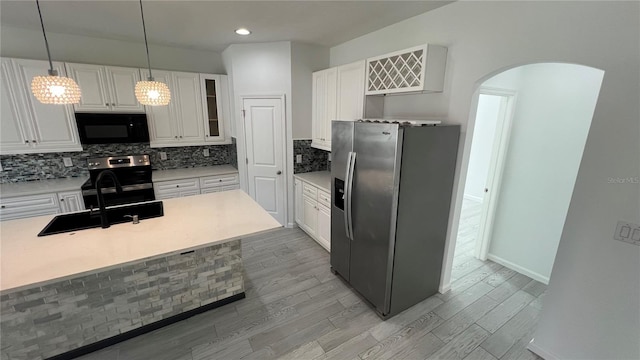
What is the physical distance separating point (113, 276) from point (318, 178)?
252 centimetres

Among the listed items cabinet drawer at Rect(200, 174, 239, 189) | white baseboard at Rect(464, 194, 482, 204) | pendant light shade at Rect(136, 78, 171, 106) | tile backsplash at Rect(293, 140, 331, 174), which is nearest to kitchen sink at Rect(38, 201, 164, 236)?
pendant light shade at Rect(136, 78, 171, 106)

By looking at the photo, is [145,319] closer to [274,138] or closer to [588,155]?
[274,138]

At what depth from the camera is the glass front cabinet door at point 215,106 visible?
4.11 metres

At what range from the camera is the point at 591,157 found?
1.62m

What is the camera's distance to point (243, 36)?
3301 millimetres

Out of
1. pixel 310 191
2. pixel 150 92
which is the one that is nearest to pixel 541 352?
pixel 310 191

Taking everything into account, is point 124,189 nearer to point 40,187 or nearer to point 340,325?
point 40,187

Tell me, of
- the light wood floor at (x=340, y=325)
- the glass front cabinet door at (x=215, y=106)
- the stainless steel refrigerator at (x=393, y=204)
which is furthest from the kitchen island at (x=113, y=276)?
the glass front cabinet door at (x=215, y=106)

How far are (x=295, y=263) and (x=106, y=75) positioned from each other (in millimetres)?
3476

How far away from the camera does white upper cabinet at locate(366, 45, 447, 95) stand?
222cm

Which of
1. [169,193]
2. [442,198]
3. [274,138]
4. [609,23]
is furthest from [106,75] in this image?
[609,23]

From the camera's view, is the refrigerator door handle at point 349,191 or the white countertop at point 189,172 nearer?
the refrigerator door handle at point 349,191

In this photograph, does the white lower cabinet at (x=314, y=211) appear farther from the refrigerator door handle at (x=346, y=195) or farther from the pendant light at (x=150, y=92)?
the pendant light at (x=150, y=92)

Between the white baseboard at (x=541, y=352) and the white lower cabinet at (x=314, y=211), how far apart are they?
2.11m
